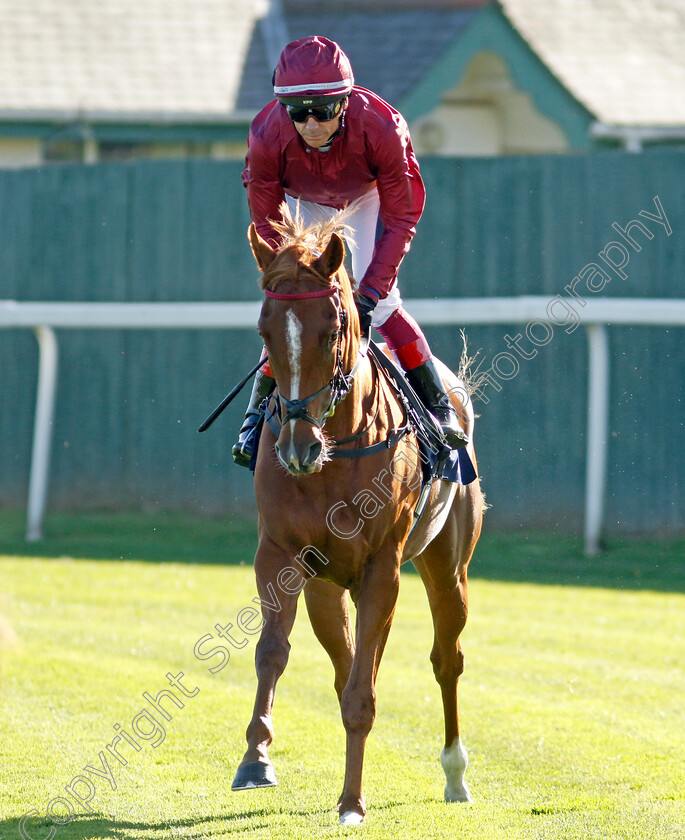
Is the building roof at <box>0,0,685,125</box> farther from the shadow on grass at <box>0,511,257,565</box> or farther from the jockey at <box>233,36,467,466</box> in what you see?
the jockey at <box>233,36,467,466</box>

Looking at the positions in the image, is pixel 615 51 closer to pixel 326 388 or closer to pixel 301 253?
pixel 301 253

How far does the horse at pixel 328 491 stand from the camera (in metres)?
4.29

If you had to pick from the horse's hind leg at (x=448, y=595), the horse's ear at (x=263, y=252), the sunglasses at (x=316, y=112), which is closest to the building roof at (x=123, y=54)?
the horse's hind leg at (x=448, y=595)

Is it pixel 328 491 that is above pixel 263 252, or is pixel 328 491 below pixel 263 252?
below

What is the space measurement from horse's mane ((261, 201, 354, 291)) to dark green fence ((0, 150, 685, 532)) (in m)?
5.63

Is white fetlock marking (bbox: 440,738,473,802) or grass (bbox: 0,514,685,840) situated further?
white fetlock marking (bbox: 440,738,473,802)

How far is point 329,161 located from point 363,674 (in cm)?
200

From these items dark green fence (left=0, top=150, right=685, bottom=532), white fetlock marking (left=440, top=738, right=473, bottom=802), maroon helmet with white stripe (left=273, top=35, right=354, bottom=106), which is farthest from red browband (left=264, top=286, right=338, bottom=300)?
dark green fence (left=0, top=150, right=685, bottom=532)

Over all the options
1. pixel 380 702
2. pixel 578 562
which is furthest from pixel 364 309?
pixel 578 562

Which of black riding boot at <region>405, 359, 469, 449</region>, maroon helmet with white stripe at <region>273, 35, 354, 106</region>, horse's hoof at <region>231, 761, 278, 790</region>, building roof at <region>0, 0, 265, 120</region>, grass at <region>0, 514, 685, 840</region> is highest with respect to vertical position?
building roof at <region>0, 0, 265, 120</region>

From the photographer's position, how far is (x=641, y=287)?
1019 centimetres

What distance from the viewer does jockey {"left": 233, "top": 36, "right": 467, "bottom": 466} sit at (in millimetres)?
4836

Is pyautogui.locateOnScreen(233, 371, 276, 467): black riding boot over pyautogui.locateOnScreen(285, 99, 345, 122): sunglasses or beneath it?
beneath

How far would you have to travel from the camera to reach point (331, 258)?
4430 millimetres
